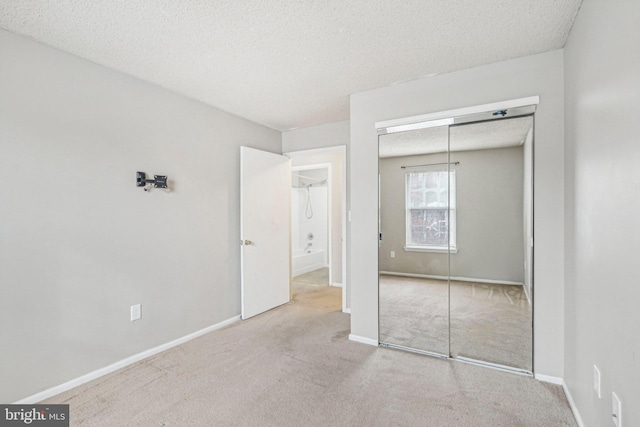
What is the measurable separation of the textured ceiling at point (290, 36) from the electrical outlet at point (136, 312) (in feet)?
6.59

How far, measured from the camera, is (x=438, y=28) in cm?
204

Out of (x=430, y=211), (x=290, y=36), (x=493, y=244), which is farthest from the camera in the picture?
(x=430, y=211)

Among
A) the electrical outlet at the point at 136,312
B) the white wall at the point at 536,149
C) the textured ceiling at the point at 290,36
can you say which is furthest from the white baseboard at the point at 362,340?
the textured ceiling at the point at 290,36

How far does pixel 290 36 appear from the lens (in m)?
2.12

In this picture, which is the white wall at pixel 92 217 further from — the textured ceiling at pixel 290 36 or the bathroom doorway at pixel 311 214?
the bathroom doorway at pixel 311 214

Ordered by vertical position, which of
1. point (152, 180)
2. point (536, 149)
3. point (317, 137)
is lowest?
→ point (152, 180)

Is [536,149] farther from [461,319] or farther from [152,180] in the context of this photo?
[152,180]

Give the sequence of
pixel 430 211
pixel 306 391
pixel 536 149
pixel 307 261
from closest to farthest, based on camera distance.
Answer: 1. pixel 306 391
2. pixel 536 149
3. pixel 430 211
4. pixel 307 261

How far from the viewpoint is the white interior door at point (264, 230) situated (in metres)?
3.75

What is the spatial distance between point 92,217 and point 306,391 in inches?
82.7

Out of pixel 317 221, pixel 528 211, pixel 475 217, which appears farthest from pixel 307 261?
pixel 528 211

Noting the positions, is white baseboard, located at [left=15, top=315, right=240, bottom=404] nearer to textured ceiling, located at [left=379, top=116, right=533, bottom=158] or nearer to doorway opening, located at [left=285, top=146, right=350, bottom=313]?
doorway opening, located at [left=285, top=146, right=350, bottom=313]

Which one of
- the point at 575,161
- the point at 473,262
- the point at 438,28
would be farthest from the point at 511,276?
the point at 438,28

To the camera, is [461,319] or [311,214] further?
[311,214]
